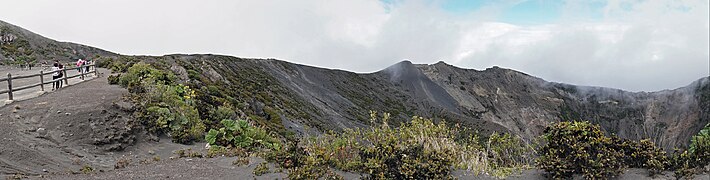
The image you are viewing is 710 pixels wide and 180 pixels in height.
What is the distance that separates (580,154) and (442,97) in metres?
121

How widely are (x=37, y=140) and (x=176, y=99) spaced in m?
5.36

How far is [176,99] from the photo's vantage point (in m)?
18.2

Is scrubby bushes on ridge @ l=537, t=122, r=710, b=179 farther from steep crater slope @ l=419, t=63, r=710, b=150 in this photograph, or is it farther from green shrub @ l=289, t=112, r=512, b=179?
steep crater slope @ l=419, t=63, r=710, b=150

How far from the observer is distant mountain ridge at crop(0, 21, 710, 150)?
221ft

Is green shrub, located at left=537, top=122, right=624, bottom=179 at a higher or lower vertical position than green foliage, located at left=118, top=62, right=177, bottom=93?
lower

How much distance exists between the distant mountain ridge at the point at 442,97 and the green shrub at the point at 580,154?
32265mm

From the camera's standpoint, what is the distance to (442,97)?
128m

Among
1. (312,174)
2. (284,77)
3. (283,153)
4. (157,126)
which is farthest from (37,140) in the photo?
(284,77)

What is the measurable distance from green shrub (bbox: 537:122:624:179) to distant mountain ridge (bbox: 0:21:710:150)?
32.3m

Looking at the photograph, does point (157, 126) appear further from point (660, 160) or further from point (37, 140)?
point (660, 160)

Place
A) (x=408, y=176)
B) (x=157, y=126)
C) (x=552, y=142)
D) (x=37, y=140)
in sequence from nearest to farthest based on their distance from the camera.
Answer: (x=408, y=176)
(x=552, y=142)
(x=37, y=140)
(x=157, y=126)

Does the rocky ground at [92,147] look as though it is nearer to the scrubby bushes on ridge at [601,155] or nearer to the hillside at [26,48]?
the scrubby bushes on ridge at [601,155]

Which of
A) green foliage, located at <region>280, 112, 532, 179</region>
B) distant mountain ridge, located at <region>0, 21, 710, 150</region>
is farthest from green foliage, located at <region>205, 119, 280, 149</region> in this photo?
distant mountain ridge, located at <region>0, 21, 710, 150</region>

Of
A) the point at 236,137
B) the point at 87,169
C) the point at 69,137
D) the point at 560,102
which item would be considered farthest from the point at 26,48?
the point at 560,102
